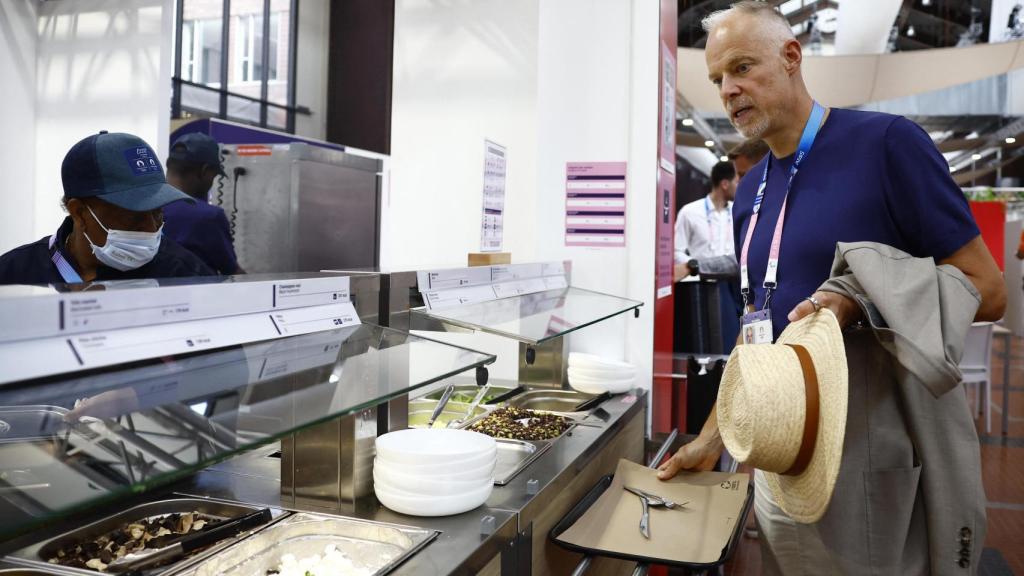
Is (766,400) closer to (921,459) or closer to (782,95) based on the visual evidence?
(921,459)

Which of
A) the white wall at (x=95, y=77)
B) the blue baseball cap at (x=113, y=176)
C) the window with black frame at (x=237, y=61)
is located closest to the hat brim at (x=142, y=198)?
the blue baseball cap at (x=113, y=176)

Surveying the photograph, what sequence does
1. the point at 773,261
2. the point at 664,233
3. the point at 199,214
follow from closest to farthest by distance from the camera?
the point at 773,261 → the point at 199,214 → the point at 664,233

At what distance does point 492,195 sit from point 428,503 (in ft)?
3.92

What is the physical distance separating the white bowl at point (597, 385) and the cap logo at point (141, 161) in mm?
1721

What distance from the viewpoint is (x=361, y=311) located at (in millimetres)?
1868

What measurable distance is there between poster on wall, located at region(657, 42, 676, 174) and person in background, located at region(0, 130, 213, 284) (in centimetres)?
206

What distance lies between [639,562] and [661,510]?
33 centimetres

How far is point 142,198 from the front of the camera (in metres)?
1.97

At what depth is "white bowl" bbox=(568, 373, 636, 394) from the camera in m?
3.10

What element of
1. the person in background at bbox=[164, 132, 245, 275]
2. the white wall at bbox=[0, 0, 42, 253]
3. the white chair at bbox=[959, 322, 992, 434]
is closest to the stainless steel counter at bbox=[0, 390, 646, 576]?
the person in background at bbox=[164, 132, 245, 275]

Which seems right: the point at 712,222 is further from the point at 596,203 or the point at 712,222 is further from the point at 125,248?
the point at 125,248

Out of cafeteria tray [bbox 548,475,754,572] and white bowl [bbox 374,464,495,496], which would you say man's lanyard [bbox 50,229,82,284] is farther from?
cafeteria tray [bbox 548,475,754,572]

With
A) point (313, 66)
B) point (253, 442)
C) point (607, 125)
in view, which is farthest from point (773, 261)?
point (313, 66)

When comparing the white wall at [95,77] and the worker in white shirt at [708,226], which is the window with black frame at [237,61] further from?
the worker in white shirt at [708,226]
